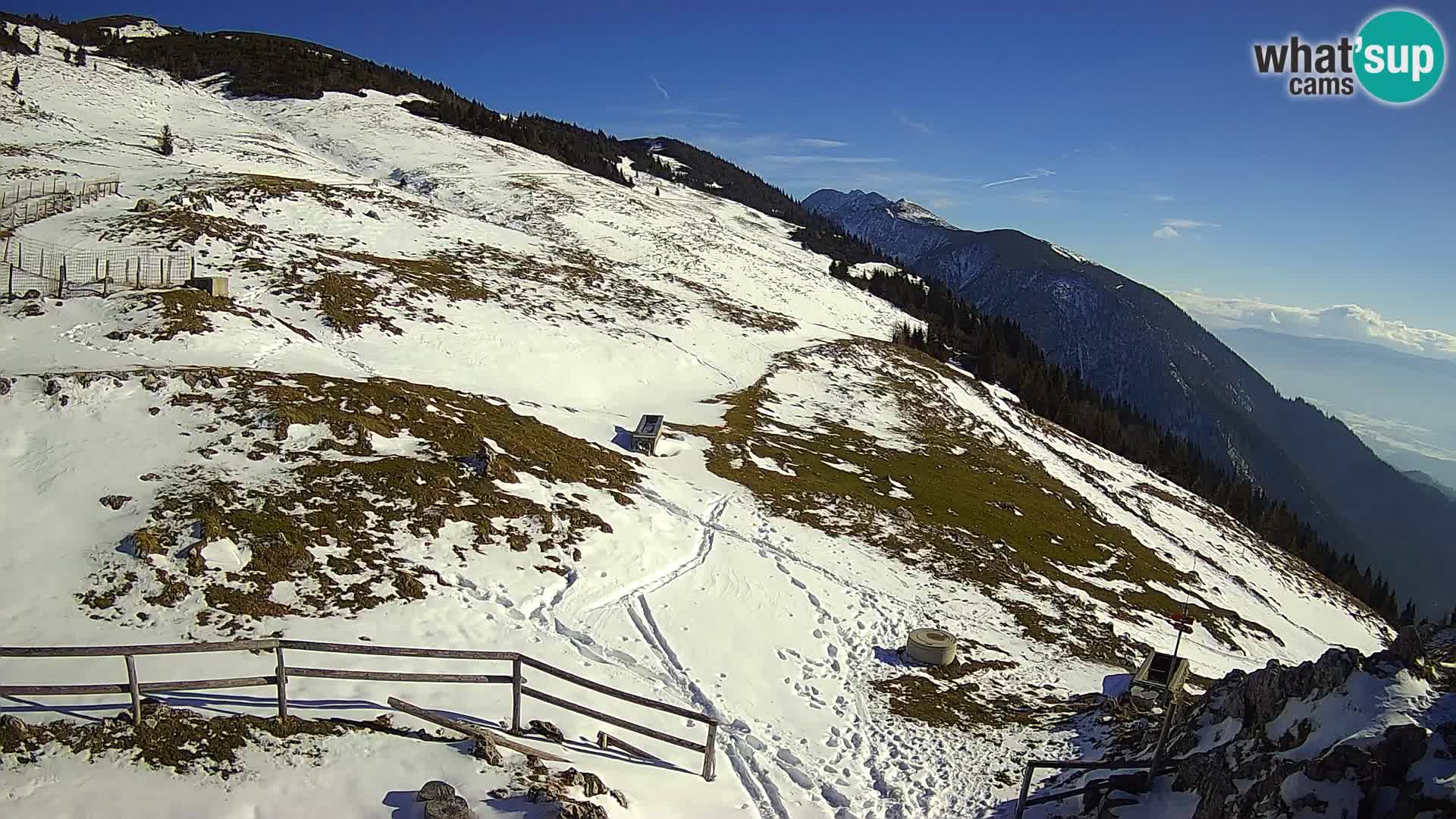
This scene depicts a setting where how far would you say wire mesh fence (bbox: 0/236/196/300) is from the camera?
27.6 metres

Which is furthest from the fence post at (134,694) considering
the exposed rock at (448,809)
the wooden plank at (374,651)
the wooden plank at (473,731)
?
the exposed rock at (448,809)

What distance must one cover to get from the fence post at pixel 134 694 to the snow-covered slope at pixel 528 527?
79cm

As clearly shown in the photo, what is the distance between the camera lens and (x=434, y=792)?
930cm

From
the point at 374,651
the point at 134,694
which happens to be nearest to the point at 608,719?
the point at 374,651

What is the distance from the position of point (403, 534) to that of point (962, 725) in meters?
13.8

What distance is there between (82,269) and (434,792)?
115 ft

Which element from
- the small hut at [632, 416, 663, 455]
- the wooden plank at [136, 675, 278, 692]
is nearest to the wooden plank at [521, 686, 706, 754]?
the wooden plank at [136, 675, 278, 692]

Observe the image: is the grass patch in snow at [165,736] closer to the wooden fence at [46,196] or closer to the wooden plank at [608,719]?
the wooden plank at [608,719]

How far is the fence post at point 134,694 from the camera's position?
9477mm

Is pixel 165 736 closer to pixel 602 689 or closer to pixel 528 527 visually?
pixel 602 689

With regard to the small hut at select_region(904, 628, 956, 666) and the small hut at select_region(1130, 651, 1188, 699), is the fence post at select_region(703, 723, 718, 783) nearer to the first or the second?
the small hut at select_region(904, 628, 956, 666)

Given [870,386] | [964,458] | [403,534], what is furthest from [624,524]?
[870,386]

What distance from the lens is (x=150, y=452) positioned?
18.0m

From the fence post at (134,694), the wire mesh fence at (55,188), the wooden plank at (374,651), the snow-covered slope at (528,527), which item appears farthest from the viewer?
the wire mesh fence at (55,188)
